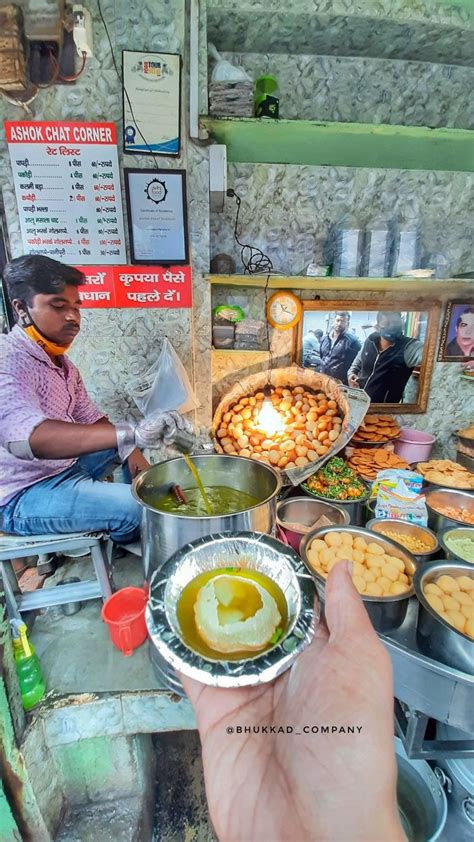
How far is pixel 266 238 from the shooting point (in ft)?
7.77

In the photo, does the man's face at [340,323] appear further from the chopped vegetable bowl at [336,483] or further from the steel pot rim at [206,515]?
the steel pot rim at [206,515]

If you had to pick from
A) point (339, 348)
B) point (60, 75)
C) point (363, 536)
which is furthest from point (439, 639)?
point (60, 75)

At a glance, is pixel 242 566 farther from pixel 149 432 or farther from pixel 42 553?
pixel 42 553

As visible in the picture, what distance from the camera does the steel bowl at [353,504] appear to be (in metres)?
2.01

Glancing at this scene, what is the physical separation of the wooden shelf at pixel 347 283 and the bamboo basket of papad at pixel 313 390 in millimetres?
536

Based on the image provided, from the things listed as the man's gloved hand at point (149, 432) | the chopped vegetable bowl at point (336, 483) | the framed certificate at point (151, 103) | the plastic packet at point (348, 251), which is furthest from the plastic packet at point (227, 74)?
the chopped vegetable bowl at point (336, 483)

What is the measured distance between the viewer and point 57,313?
1695 mm

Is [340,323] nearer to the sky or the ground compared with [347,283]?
nearer to the ground

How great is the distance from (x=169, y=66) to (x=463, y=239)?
211 cm

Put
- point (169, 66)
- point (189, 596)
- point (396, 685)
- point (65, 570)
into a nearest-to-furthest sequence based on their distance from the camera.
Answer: point (189, 596) < point (396, 685) < point (169, 66) < point (65, 570)

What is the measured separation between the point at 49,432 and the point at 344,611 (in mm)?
1266

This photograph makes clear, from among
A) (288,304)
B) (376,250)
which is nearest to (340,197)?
(376,250)

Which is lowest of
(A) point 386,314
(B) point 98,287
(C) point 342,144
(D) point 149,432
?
(D) point 149,432

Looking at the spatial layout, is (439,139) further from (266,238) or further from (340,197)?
(266,238)
